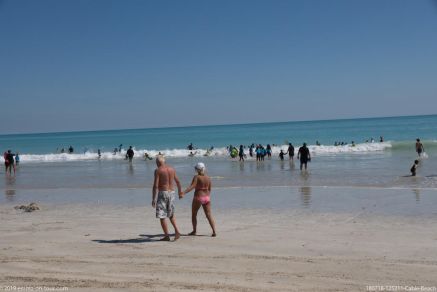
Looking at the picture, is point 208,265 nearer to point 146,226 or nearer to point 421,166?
point 146,226

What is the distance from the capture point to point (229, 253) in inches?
324

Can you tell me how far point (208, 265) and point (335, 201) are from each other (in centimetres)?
860

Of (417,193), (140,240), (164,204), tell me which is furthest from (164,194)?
(417,193)

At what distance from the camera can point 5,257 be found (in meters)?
8.05

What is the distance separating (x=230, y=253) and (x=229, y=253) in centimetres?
2

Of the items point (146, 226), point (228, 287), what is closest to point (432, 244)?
point (228, 287)

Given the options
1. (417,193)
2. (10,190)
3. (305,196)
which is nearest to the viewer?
(417,193)

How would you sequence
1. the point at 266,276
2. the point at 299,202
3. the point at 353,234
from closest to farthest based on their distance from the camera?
the point at 266,276
the point at 353,234
the point at 299,202

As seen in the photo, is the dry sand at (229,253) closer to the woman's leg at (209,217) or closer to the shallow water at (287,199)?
the woman's leg at (209,217)

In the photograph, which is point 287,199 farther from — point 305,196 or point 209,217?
point 209,217

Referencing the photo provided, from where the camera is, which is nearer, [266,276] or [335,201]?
[266,276]

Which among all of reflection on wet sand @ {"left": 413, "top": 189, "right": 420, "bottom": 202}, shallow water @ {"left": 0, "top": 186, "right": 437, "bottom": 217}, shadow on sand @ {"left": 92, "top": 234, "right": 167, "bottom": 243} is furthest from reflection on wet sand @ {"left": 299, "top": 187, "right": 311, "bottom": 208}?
shadow on sand @ {"left": 92, "top": 234, "right": 167, "bottom": 243}

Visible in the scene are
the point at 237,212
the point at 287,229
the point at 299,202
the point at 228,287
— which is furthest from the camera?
the point at 299,202

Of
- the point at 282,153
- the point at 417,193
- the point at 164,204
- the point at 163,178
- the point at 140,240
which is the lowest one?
the point at 417,193
